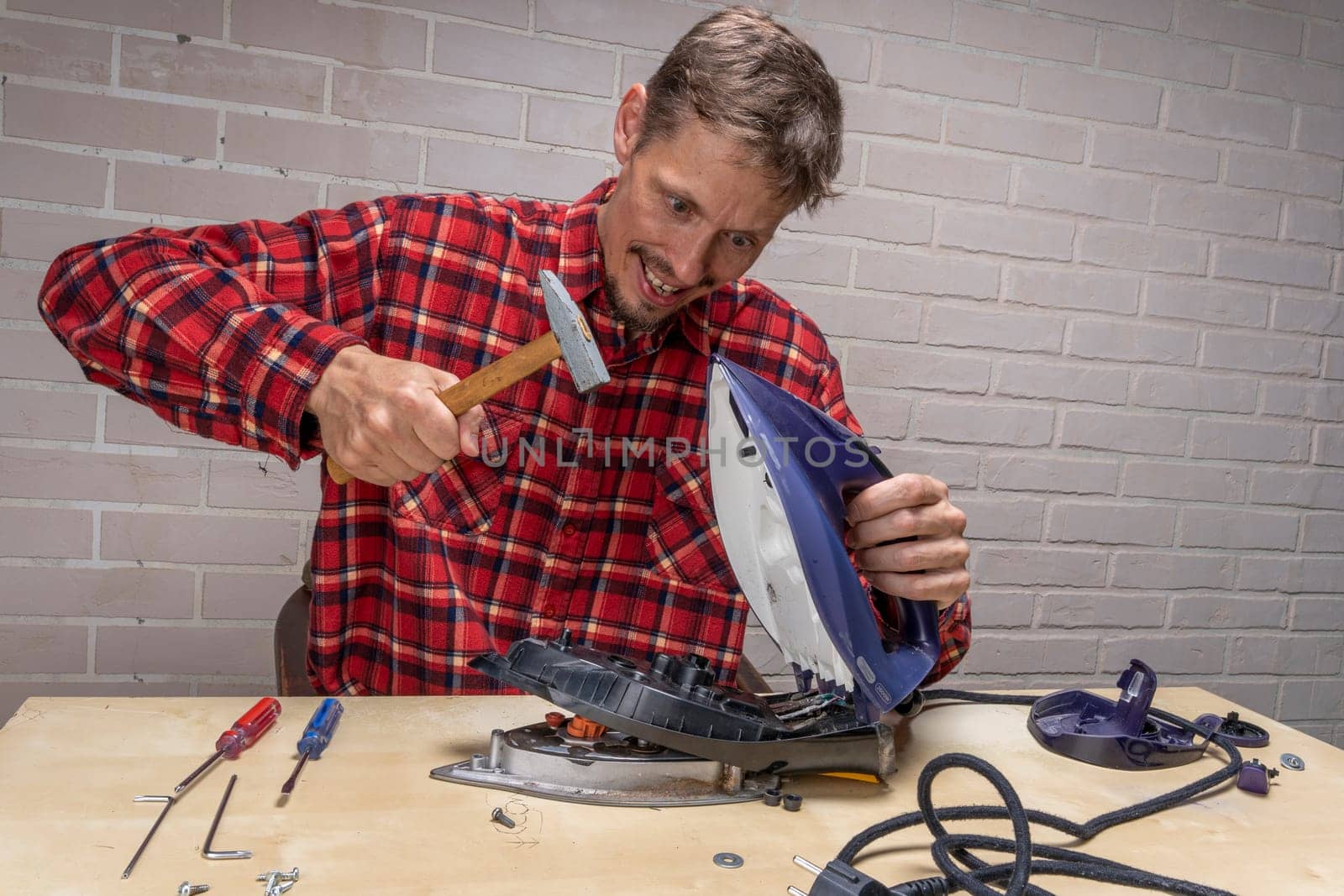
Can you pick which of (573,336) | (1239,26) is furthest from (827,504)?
(1239,26)

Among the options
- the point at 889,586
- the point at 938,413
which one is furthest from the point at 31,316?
the point at 938,413

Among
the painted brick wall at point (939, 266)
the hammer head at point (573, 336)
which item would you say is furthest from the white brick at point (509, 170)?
the hammer head at point (573, 336)

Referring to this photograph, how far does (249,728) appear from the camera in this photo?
0.80 meters

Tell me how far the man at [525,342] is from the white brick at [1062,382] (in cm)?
60

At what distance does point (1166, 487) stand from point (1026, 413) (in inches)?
14.1

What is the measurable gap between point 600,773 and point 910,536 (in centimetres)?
35

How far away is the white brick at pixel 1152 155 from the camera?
186cm

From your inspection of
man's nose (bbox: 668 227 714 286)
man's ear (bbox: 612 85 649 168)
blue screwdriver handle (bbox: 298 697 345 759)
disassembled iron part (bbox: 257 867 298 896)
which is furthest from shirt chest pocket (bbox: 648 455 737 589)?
disassembled iron part (bbox: 257 867 298 896)

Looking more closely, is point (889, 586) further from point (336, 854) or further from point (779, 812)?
point (336, 854)

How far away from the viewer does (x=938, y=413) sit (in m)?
1.83

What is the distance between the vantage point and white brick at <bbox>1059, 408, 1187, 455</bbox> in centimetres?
191

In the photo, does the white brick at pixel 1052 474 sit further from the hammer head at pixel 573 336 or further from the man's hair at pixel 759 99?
the hammer head at pixel 573 336

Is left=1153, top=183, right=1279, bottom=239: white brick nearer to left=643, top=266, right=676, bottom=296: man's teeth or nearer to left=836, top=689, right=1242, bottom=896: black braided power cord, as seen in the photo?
left=643, top=266, right=676, bottom=296: man's teeth

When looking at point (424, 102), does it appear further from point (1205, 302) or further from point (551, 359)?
point (1205, 302)
